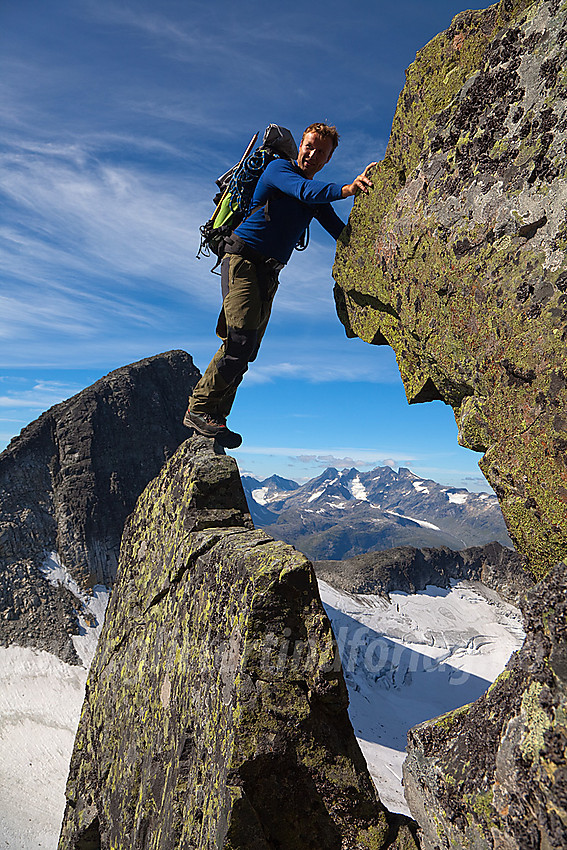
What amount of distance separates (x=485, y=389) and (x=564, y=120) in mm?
2846

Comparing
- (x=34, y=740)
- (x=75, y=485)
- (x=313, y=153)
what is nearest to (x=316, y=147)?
(x=313, y=153)

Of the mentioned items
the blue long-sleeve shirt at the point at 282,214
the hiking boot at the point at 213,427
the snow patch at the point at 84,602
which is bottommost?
the snow patch at the point at 84,602

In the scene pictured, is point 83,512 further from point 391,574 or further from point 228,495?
point 228,495

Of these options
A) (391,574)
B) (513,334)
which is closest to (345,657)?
(391,574)

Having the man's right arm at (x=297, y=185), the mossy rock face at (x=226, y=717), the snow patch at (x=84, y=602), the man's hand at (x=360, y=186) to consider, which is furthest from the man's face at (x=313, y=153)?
the snow patch at (x=84, y=602)

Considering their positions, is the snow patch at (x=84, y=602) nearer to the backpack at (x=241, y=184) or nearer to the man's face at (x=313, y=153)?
the backpack at (x=241, y=184)

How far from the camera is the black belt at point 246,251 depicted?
9.70 metres

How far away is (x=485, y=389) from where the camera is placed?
607cm

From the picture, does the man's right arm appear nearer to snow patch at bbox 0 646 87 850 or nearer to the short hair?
the short hair

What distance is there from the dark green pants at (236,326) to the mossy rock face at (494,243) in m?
3.35

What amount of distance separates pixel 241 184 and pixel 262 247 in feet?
4.05

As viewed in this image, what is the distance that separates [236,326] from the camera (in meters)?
10.3

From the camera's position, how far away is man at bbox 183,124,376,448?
27.6 ft

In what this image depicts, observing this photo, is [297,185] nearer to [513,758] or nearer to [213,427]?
[213,427]
